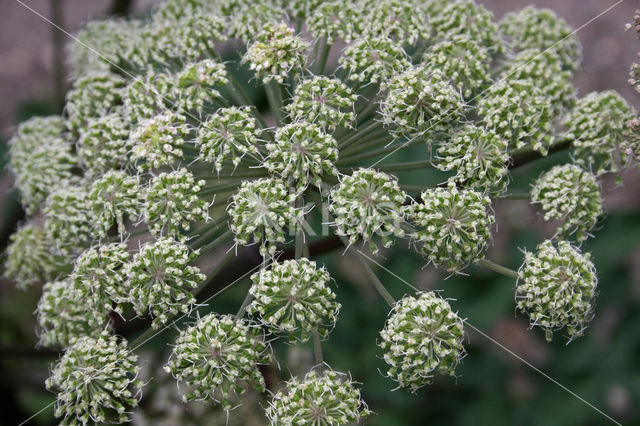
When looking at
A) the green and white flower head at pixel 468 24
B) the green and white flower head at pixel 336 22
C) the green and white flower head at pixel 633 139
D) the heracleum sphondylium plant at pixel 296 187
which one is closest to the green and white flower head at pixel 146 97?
the heracleum sphondylium plant at pixel 296 187

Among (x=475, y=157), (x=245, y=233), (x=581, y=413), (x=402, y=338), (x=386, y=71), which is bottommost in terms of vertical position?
(x=581, y=413)

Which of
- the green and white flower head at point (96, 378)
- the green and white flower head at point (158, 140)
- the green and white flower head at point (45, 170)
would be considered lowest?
the green and white flower head at point (96, 378)

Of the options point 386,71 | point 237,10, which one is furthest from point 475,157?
point 237,10

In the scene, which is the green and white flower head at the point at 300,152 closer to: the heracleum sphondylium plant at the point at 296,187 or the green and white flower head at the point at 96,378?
the heracleum sphondylium plant at the point at 296,187

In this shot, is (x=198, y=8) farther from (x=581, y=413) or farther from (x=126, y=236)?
(x=581, y=413)

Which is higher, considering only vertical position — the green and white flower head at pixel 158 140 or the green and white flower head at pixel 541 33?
the green and white flower head at pixel 541 33

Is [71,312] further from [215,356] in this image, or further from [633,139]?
[633,139]

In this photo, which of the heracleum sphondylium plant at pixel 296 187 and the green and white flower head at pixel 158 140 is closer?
the heracleum sphondylium plant at pixel 296 187
